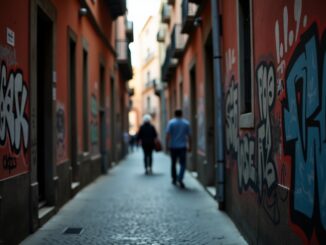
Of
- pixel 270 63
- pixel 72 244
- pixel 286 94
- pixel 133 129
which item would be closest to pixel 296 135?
pixel 286 94

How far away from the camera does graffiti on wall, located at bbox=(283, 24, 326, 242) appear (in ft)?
13.8

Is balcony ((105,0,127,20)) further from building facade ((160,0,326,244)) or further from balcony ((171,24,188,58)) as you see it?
building facade ((160,0,326,244))

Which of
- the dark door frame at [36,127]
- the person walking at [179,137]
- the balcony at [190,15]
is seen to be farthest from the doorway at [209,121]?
the dark door frame at [36,127]

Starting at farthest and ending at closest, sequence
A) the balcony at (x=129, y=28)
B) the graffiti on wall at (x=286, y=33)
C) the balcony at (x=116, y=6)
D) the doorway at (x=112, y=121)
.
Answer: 1. the balcony at (x=129, y=28)
2. the doorway at (x=112, y=121)
3. the balcony at (x=116, y=6)
4. the graffiti on wall at (x=286, y=33)

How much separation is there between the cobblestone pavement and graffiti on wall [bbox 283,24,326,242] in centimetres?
286

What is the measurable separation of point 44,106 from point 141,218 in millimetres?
2643

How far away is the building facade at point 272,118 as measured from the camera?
14.4ft

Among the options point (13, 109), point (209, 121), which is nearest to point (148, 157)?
point (209, 121)

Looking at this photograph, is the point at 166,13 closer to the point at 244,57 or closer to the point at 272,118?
the point at 244,57

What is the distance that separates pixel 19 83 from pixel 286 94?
3.84m

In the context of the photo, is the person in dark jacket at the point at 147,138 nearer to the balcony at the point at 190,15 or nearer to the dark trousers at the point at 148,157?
the dark trousers at the point at 148,157

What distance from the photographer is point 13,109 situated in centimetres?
728

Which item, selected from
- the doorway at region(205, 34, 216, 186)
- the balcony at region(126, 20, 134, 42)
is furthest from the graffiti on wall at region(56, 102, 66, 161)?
the balcony at region(126, 20, 134, 42)

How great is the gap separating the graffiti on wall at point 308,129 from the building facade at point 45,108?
10.9ft
